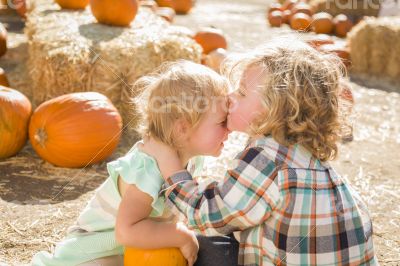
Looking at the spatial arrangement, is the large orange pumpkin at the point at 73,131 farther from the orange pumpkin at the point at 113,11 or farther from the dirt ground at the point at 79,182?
the orange pumpkin at the point at 113,11

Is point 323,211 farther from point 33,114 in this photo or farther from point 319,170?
point 33,114

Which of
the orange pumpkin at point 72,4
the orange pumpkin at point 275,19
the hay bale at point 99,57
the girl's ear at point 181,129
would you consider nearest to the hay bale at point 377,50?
the orange pumpkin at point 275,19

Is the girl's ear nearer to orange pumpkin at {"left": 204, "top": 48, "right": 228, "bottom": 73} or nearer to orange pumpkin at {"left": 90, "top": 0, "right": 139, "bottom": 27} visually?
orange pumpkin at {"left": 90, "top": 0, "right": 139, "bottom": 27}

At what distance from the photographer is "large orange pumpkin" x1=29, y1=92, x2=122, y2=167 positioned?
13.1 ft

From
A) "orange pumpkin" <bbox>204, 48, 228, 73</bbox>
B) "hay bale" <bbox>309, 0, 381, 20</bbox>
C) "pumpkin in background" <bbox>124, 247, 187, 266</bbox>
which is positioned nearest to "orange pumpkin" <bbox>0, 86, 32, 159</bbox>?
"pumpkin in background" <bbox>124, 247, 187, 266</bbox>

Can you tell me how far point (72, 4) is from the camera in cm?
647

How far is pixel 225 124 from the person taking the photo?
2.37 metres

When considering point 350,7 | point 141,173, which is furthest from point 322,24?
point 141,173

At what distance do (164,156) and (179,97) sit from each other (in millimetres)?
267

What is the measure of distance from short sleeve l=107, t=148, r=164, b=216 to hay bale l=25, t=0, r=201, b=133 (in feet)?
8.51

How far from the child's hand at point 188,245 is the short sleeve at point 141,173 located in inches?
5.5

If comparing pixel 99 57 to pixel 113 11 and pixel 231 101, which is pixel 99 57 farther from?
pixel 231 101

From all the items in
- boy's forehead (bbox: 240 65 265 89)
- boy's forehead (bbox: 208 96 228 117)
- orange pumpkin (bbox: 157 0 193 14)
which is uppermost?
boy's forehead (bbox: 240 65 265 89)

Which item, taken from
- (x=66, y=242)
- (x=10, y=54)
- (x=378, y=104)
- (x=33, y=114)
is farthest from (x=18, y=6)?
(x=66, y=242)
